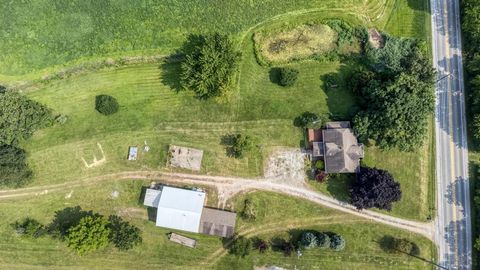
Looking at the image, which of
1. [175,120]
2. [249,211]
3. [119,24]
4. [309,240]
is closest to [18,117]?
[119,24]

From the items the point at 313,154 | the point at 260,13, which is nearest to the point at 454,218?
the point at 313,154

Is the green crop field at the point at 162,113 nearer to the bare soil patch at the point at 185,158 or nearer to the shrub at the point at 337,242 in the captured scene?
the bare soil patch at the point at 185,158

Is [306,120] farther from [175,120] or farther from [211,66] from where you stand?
[175,120]

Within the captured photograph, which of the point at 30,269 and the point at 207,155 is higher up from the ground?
the point at 207,155

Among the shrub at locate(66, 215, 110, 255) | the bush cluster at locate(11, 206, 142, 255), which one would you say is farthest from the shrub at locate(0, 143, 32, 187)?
the shrub at locate(66, 215, 110, 255)

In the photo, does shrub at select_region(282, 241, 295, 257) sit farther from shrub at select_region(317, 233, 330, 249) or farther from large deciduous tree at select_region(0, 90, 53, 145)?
large deciduous tree at select_region(0, 90, 53, 145)

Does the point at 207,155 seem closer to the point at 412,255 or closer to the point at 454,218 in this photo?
the point at 412,255
